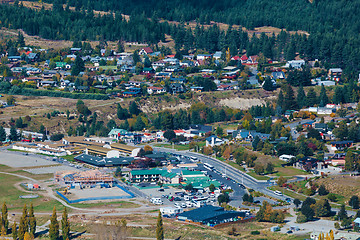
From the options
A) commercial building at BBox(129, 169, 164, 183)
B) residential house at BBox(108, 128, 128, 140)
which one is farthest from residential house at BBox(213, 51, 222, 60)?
commercial building at BBox(129, 169, 164, 183)

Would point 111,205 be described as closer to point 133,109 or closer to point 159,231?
point 159,231

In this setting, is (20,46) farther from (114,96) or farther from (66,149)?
(66,149)

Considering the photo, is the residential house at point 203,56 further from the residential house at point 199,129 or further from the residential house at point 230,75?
the residential house at point 199,129

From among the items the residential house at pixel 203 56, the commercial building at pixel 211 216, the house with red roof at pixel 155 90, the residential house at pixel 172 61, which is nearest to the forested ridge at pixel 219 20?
the residential house at pixel 203 56

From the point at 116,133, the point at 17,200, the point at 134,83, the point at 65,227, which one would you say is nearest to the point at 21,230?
the point at 65,227

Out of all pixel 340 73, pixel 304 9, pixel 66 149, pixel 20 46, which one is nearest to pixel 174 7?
pixel 304 9
